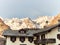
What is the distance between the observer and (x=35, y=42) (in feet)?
208

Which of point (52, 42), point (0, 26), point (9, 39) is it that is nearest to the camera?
point (52, 42)

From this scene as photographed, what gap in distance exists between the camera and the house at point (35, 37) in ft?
188

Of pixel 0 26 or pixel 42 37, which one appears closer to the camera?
pixel 42 37

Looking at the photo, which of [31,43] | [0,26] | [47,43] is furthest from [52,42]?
[0,26]

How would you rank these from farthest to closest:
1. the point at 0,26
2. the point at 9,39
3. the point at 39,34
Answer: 1. the point at 0,26
2. the point at 9,39
3. the point at 39,34

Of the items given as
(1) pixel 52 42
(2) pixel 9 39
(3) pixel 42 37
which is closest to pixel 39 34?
(3) pixel 42 37

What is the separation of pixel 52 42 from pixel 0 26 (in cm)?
6458

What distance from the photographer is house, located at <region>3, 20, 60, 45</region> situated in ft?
188

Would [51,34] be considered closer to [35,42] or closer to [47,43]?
[47,43]

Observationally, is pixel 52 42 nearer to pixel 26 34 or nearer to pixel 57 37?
pixel 57 37

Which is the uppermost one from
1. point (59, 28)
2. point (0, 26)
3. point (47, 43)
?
point (0, 26)

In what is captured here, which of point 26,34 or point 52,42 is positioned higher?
point 26,34

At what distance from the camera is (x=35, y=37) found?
64875 millimetres

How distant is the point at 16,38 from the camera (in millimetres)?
64938
